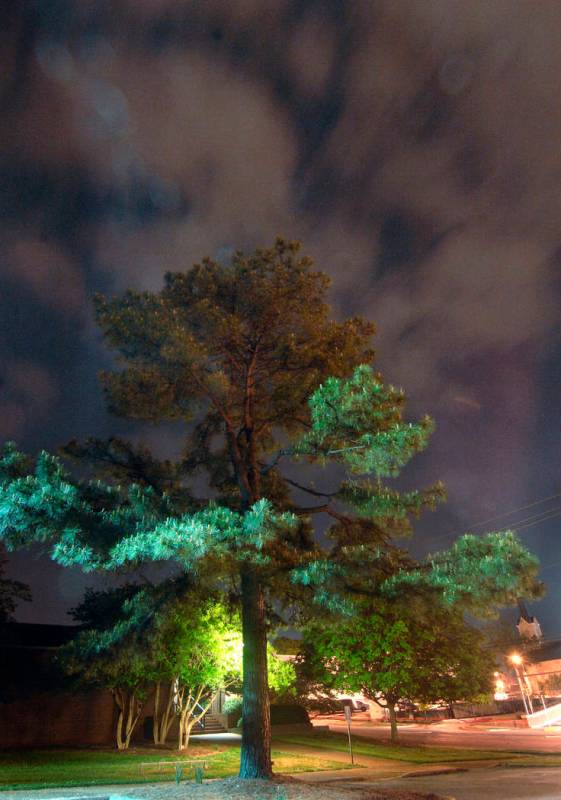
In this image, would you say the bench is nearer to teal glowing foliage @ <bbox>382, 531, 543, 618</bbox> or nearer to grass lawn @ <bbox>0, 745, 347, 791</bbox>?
grass lawn @ <bbox>0, 745, 347, 791</bbox>

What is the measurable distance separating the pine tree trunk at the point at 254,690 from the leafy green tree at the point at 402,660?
526 inches

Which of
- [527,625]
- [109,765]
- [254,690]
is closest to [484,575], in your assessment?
[254,690]

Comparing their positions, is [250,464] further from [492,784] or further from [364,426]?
[492,784]

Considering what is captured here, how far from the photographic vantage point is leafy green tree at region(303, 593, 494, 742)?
26375mm

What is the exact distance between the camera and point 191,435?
1712cm

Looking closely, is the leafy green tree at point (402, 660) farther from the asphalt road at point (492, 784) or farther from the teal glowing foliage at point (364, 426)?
the teal glowing foliage at point (364, 426)

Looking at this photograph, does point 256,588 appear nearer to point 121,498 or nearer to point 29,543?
point 121,498

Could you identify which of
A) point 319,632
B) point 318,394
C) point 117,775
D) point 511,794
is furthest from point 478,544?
point 319,632

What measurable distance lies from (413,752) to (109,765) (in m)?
12.7

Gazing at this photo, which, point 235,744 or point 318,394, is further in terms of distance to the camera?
point 235,744

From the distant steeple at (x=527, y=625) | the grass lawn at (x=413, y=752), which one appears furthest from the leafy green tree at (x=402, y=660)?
the distant steeple at (x=527, y=625)

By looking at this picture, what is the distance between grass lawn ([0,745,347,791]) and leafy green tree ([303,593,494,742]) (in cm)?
455

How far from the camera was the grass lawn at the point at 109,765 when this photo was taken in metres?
15.6

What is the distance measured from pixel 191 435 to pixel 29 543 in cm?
635
